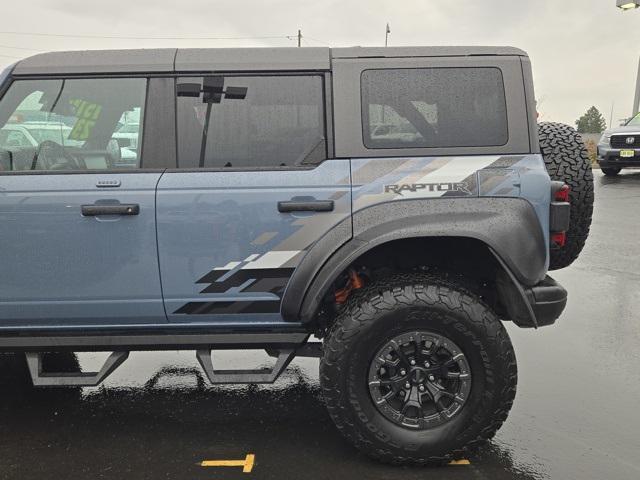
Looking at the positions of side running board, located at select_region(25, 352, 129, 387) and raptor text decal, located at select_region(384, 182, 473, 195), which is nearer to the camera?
raptor text decal, located at select_region(384, 182, 473, 195)

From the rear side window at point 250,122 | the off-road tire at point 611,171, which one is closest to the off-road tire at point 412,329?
the rear side window at point 250,122

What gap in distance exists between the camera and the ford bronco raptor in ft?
8.98

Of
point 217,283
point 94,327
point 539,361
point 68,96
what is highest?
point 68,96

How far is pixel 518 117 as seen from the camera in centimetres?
282

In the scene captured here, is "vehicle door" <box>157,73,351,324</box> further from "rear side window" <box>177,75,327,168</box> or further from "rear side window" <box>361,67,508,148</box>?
"rear side window" <box>361,67,508,148</box>

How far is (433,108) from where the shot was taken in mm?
2840

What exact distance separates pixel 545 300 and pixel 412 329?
69cm

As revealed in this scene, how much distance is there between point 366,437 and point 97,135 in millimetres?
2051

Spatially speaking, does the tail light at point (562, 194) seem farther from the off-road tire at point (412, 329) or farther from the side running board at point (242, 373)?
the side running board at point (242, 373)

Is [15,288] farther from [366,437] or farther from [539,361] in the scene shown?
[539,361]

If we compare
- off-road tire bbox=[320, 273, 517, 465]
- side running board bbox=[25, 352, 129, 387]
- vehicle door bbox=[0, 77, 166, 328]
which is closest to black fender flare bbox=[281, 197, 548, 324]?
off-road tire bbox=[320, 273, 517, 465]

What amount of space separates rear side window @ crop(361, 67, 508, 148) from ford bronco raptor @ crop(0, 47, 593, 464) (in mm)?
10

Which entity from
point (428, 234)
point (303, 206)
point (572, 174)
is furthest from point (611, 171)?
point (303, 206)

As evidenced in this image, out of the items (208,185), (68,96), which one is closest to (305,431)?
(208,185)
